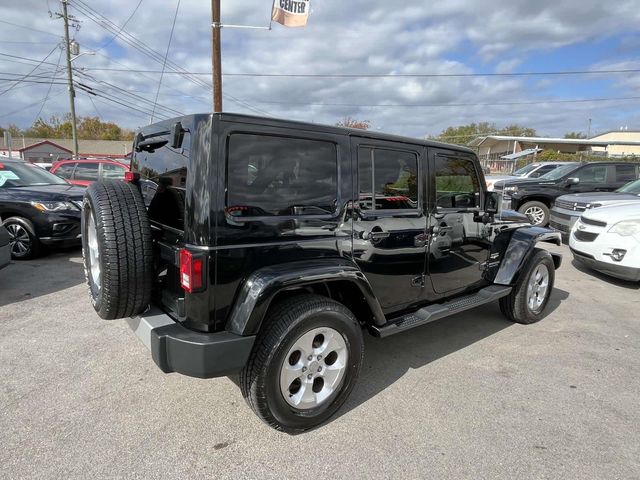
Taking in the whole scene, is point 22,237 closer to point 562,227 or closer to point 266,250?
point 266,250

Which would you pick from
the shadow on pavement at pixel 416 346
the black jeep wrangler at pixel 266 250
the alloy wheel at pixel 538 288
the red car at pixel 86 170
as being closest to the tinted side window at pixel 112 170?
the red car at pixel 86 170

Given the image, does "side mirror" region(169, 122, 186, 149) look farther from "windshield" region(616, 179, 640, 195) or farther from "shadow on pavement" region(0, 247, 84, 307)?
"windshield" region(616, 179, 640, 195)

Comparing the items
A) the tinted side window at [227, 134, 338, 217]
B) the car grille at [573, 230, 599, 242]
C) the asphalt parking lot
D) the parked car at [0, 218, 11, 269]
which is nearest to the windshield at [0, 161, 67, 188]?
the parked car at [0, 218, 11, 269]

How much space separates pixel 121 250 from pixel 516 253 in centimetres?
371

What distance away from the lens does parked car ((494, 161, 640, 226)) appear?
10.3 m

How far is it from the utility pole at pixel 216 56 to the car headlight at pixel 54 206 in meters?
7.03

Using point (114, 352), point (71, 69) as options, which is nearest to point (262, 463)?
point (114, 352)

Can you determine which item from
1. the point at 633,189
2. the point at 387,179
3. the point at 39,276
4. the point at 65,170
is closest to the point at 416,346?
the point at 387,179

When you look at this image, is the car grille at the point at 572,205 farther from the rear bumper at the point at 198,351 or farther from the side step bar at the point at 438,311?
the rear bumper at the point at 198,351

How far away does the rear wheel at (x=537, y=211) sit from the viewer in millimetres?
10391

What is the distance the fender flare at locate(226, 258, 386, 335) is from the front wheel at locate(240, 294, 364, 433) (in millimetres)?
152

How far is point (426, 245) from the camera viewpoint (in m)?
3.39

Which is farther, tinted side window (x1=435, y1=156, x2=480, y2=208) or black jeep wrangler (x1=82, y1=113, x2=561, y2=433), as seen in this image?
tinted side window (x1=435, y1=156, x2=480, y2=208)

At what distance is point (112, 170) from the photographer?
400 inches
